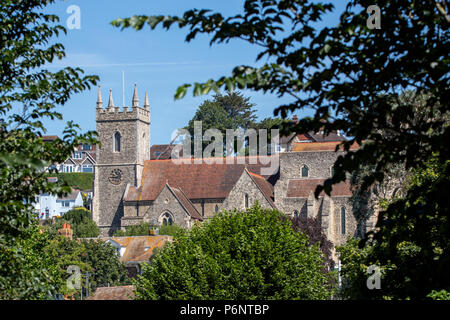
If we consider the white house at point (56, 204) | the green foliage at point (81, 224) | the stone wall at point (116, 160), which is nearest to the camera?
the green foliage at point (81, 224)

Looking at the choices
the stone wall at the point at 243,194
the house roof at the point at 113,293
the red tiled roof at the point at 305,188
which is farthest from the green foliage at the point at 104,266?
the red tiled roof at the point at 305,188

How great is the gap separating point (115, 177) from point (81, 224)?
7.03 metres

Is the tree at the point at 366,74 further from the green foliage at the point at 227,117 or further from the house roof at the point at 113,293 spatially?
the green foliage at the point at 227,117

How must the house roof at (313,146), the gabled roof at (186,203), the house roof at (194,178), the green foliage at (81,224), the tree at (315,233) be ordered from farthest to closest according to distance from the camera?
the house roof at (194,178) < the green foliage at (81,224) < the gabled roof at (186,203) < the house roof at (313,146) < the tree at (315,233)

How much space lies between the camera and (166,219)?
3312 inches

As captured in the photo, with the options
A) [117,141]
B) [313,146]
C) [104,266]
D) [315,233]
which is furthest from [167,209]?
[104,266]

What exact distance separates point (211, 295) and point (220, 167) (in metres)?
58.2

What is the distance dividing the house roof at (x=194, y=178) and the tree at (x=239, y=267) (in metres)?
50.8

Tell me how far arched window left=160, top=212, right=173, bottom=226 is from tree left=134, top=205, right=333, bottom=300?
155ft

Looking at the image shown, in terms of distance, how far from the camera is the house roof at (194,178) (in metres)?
87.5

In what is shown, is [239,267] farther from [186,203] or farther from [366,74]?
[186,203]

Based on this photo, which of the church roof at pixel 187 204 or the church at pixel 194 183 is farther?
the church roof at pixel 187 204
